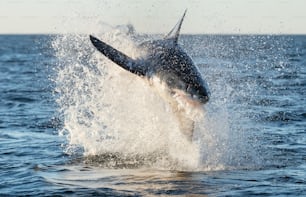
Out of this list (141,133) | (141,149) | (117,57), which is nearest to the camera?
(117,57)

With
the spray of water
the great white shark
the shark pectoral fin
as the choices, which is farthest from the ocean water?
the shark pectoral fin

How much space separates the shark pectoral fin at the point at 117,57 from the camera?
11773 millimetres

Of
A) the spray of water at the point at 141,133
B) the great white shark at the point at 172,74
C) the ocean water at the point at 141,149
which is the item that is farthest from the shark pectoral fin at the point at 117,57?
the ocean water at the point at 141,149

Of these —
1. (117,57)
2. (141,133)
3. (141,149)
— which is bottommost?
(141,149)

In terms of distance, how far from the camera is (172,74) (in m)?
11.6

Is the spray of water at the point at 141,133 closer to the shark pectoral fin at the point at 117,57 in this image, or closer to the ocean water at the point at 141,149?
the ocean water at the point at 141,149

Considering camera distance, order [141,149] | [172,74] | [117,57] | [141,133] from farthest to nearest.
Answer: [141,133], [141,149], [117,57], [172,74]

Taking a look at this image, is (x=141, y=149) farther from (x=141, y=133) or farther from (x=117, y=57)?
(x=117, y=57)

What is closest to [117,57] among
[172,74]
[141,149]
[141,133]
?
[172,74]

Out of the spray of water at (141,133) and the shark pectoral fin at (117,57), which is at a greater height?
the shark pectoral fin at (117,57)

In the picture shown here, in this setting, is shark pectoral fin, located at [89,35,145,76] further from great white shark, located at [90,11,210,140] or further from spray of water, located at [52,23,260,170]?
spray of water, located at [52,23,260,170]

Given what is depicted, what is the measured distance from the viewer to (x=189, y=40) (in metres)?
22.1

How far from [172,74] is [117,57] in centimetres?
97

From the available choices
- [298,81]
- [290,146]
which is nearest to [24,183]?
[290,146]
